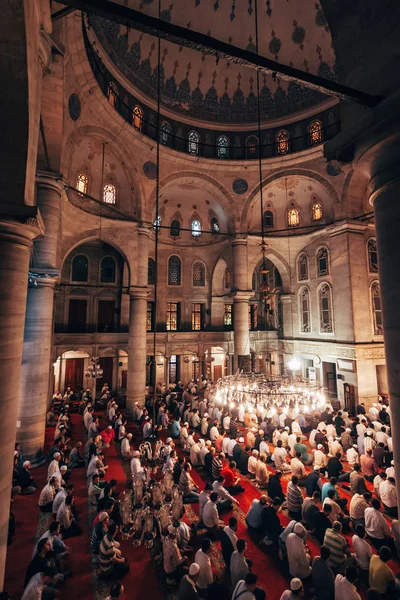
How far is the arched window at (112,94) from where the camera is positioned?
47.8 feet

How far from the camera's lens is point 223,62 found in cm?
1858

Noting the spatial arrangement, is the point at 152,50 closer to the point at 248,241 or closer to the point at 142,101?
the point at 142,101

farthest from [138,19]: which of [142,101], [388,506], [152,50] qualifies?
[152,50]

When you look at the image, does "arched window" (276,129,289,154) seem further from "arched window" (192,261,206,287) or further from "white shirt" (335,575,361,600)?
"white shirt" (335,575,361,600)

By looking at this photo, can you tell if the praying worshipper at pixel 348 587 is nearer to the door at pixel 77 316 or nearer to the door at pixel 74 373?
the door at pixel 74 373

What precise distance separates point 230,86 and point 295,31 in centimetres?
442

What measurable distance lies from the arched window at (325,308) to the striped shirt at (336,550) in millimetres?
13886

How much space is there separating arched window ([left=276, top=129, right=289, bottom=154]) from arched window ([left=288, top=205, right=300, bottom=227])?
3644mm

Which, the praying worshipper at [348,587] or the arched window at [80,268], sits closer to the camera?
the praying worshipper at [348,587]

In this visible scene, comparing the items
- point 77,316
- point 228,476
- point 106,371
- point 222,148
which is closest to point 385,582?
point 228,476

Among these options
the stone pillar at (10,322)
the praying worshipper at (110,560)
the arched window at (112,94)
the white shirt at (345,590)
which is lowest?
the praying worshipper at (110,560)

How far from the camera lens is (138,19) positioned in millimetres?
2625

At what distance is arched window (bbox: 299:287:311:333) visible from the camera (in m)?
20.4

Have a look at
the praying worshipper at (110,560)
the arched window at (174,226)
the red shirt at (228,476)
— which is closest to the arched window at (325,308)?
the arched window at (174,226)
